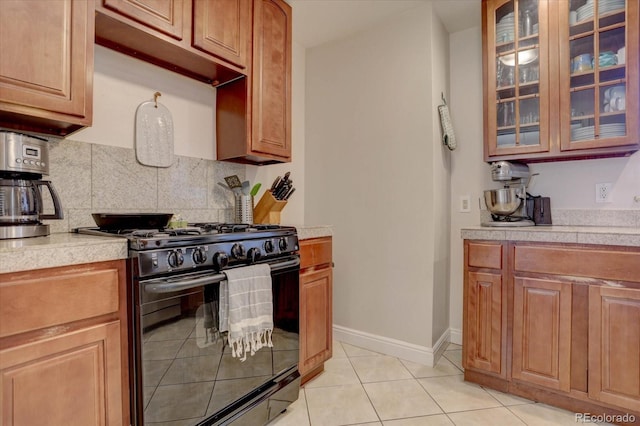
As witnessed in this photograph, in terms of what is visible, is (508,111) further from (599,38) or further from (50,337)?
(50,337)

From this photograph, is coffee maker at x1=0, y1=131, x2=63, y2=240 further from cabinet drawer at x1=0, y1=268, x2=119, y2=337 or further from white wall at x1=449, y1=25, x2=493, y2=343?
white wall at x1=449, y1=25, x2=493, y2=343

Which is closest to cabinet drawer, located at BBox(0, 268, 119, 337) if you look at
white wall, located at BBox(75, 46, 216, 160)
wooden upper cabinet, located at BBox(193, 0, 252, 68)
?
white wall, located at BBox(75, 46, 216, 160)

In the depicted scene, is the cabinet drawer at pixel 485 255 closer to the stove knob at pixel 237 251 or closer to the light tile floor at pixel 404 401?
the light tile floor at pixel 404 401

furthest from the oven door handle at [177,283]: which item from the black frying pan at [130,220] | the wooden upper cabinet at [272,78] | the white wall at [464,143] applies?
the white wall at [464,143]

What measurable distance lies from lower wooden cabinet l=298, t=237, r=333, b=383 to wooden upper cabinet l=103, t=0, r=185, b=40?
4.22 ft

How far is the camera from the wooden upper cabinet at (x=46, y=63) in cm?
112

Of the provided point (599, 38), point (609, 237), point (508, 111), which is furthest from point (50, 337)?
point (599, 38)

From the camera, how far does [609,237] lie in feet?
5.20

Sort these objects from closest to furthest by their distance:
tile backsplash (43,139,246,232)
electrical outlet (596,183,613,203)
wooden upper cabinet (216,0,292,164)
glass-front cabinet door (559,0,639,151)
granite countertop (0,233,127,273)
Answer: granite countertop (0,233,127,273)
tile backsplash (43,139,246,232)
glass-front cabinet door (559,0,639,151)
wooden upper cabinet (216,0,292,164)
electrical outlet (596,183,613,203)

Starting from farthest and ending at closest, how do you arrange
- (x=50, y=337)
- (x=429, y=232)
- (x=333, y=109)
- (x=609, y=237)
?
(x=333, y=109), (x=429, y=232), (x=609, y=237), (x=50, y=337)

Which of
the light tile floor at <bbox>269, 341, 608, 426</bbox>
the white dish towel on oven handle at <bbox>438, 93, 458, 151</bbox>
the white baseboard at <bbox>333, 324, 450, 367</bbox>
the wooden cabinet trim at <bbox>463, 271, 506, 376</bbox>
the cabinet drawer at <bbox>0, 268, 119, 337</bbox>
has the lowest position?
the light tile floor at <bbox>269, 341, 608, 426</bbox>

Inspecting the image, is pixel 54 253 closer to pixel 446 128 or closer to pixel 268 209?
pixel 268 209

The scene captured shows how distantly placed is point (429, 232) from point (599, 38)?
152cm

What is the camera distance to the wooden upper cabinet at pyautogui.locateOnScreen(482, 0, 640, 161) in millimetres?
1862
